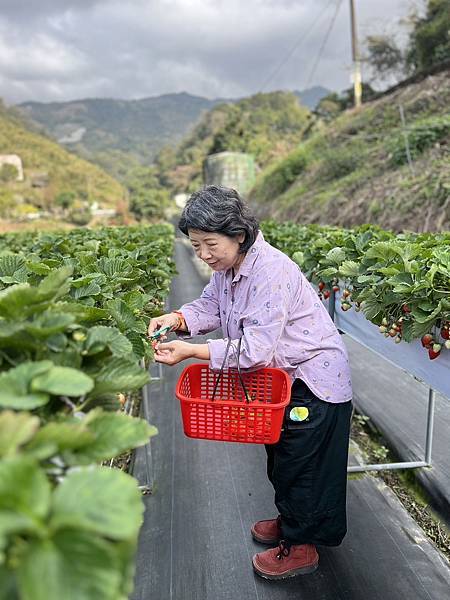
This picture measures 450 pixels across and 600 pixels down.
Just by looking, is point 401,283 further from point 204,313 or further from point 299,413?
point 204,313

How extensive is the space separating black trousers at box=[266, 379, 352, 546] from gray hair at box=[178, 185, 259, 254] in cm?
67

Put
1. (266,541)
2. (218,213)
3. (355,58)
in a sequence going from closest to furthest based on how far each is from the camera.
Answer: (218,213) → (266,541) → (355,58)

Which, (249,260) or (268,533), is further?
(268,533)

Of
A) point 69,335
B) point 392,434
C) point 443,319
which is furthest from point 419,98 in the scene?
point 69,335

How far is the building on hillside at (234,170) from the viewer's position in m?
30.3

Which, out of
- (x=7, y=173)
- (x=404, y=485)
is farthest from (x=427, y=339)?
(x=7, y=173)

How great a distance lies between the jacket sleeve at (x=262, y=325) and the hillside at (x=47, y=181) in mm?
50911

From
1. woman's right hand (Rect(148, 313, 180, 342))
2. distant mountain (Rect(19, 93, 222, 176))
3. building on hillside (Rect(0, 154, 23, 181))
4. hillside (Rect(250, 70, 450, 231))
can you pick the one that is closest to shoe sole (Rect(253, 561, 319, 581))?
woman's right hand (Rect(148, 313, 180, 342))

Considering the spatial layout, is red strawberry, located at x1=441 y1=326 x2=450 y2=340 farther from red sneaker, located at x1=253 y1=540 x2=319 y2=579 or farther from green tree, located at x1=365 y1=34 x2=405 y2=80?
green tree, located at x1=365 y1=34 x2=405 y2=80

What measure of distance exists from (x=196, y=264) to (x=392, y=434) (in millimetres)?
10810

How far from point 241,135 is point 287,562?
42.6 m

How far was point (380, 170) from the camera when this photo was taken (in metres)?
12.0

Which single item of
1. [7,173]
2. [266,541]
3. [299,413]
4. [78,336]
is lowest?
[266,541]

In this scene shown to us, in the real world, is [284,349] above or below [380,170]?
below
